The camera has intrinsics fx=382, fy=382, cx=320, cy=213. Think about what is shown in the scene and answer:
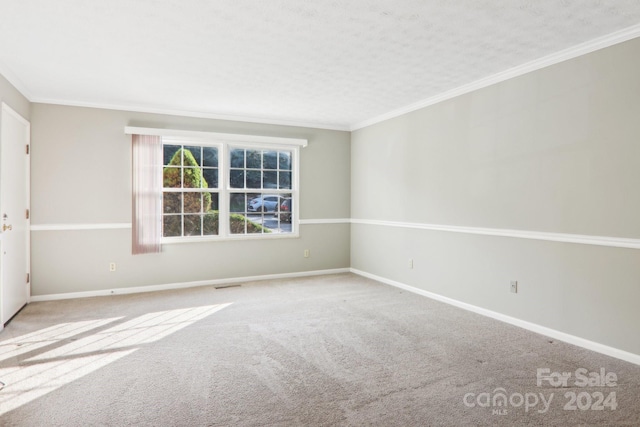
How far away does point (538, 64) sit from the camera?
11.4 feet

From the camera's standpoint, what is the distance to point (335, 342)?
10.8 feet

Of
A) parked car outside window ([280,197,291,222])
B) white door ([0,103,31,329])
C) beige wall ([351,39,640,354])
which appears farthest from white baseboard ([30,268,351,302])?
beige wall ([351,39,640,354])

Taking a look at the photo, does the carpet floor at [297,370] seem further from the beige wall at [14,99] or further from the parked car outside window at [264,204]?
the beige wall at [14,99]

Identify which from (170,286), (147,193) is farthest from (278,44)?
(170,286)

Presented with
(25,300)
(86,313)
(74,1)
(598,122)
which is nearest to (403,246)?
(598,122)

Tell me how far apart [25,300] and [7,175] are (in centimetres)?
155

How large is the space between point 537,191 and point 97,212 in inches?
198

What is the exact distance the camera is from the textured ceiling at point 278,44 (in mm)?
2543

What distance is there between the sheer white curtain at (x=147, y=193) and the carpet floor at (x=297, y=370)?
1.05 m

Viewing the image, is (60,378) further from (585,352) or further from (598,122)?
(598,122)

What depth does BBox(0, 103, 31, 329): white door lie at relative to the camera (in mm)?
3660

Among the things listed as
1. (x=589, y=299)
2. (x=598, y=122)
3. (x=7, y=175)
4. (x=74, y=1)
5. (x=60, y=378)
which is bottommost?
(x=60, y=378)

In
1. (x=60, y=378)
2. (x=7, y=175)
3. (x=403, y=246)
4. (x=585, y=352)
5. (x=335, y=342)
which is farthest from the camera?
(x=403, y=246)

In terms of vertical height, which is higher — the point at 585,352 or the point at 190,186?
the point at 190,186
